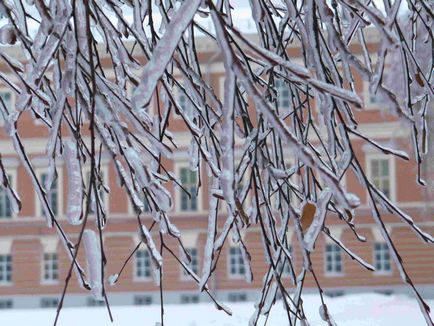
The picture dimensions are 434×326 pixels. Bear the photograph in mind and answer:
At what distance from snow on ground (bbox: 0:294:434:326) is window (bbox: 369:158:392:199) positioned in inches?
132

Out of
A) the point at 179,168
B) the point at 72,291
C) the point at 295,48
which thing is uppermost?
the point at 295,48

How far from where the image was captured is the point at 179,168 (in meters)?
17.5

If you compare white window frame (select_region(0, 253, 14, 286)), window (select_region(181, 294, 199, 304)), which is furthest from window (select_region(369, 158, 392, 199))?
white window frame (select_region(0, 253, 14, 286))

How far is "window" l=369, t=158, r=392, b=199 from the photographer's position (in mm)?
17109

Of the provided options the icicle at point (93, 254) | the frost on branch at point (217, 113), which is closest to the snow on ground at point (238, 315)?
the frost on branch at point (217, 113)

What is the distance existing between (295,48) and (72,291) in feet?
22.9

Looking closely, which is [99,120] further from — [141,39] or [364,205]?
[364,205]

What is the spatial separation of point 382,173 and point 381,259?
72.5 inches

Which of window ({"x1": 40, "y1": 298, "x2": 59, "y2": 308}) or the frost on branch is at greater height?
the frost on branch

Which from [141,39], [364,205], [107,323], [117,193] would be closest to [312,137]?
[364,205]

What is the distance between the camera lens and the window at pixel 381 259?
17266 millimetres

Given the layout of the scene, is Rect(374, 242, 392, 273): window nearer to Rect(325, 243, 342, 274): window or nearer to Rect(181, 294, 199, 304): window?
Rect(325, 243, 342, 274): window

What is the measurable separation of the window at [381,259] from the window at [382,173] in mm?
1175

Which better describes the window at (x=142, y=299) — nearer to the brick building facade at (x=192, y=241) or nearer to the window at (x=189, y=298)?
the brick building facade at (x=192, y=241)
